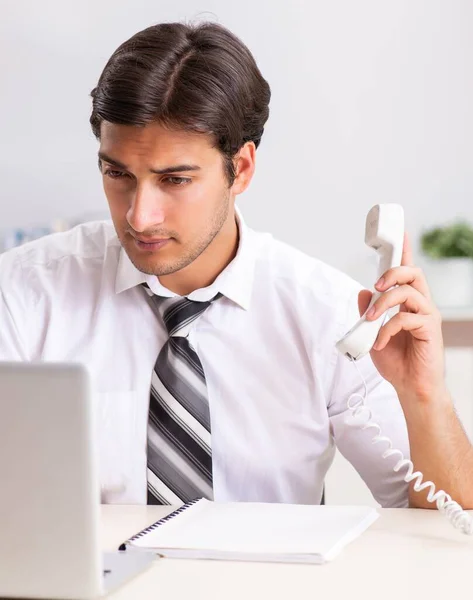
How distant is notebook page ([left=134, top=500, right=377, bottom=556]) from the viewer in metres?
1.07

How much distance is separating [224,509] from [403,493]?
382mm

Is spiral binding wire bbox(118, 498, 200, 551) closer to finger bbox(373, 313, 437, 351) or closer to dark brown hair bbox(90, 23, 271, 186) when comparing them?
finger bbox(373, 313, 437, 351)

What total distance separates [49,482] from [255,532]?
39 centimetres

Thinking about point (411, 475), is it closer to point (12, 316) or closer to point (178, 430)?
point (178, 430)

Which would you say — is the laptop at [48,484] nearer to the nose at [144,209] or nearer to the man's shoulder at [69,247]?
the nose at [144,209]

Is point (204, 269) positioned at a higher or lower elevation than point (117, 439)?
higher

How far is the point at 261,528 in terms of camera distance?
115 centimetres

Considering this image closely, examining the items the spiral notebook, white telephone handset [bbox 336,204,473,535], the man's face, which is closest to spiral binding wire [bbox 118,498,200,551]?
the spiral notebook

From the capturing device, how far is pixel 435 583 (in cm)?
96

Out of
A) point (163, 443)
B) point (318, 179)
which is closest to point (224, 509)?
point (163, 443)

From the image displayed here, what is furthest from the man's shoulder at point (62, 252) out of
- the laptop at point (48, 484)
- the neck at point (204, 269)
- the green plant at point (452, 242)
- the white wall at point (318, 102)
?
the green plant at point (452, 242)

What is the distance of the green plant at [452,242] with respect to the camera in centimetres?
267

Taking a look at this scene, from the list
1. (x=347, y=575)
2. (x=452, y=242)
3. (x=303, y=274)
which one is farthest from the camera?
(x=452, y=242)

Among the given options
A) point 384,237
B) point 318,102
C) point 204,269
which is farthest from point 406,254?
point 318,102
